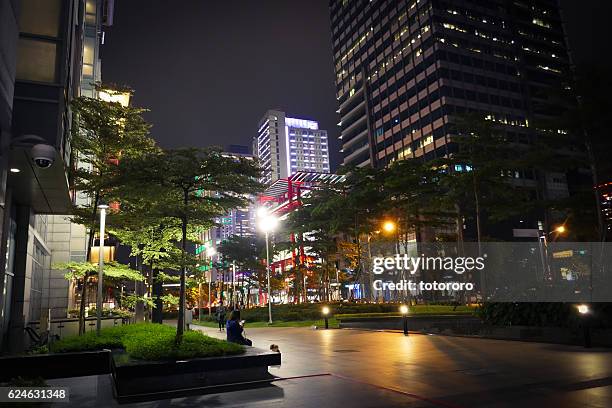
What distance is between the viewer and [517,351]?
52.6ft

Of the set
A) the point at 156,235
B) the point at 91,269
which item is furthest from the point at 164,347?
the point at 91,269

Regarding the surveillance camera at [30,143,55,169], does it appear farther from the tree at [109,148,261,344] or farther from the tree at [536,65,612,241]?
the tree at [536,65,612,241]

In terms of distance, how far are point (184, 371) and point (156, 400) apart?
108 centimetres

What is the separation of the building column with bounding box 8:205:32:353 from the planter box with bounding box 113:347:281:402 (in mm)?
10280

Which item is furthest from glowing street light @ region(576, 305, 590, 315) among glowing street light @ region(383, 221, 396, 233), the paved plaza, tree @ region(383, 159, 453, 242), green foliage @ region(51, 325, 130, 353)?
glowing street light @ region(383, 221, 396, 233)

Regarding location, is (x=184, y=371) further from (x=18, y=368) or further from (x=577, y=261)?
(x=577, y=261)

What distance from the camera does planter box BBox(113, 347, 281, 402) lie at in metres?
10.6

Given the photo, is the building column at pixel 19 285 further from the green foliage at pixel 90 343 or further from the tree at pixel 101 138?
the green foliage at pixel 90 343

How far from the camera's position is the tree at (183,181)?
13406 millimetres

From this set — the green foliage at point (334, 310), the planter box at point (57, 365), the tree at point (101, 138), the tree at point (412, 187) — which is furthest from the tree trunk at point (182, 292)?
the green foliage at point (334, 310)

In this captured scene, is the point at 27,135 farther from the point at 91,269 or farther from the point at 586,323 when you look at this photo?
the point at 586,323

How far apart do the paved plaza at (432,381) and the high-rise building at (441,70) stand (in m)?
85.4

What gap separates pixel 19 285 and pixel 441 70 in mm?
97254

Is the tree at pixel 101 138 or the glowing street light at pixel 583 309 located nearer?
the glowing street light at pixel 583 309
